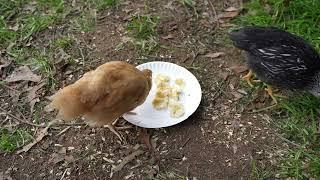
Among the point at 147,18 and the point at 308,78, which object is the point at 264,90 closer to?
the point at 308,78

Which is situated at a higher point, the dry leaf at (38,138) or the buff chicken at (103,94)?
the buff chicken at (103,94)

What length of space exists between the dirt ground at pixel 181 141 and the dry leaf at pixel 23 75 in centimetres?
26

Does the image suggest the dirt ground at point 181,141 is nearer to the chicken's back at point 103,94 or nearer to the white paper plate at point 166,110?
the white paper plate at point 166,110

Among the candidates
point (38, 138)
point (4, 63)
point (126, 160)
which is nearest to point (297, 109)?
point (126, 160)

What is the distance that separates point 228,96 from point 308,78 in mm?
773

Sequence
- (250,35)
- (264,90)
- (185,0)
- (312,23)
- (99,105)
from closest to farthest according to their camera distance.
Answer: (99,105)
(250,35)
(264,90)
(312,23)
(185,0)

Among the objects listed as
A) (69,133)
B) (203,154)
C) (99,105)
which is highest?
(99,105)

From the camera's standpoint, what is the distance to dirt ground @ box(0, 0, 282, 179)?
3.72 metres

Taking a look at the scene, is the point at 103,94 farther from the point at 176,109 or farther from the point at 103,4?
the point at 103,4

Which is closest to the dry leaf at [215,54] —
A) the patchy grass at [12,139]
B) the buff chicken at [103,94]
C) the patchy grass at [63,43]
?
the buff chicken at [103,94]

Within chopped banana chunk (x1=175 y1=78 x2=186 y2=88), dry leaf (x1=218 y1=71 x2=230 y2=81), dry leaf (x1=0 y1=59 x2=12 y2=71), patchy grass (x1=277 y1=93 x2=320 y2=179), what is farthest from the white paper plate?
dry leaf (x1=0 y1=59 x2=12 y2=71)

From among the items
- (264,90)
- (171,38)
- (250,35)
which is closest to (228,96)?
(264,90)

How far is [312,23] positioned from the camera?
15.6ft

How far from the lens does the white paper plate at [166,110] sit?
394cm
